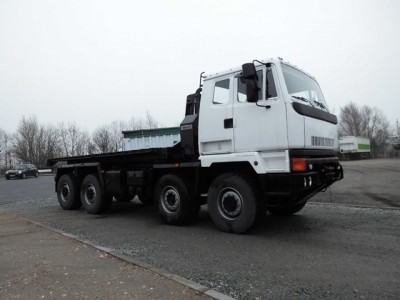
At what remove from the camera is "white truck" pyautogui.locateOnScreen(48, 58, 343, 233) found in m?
6.40

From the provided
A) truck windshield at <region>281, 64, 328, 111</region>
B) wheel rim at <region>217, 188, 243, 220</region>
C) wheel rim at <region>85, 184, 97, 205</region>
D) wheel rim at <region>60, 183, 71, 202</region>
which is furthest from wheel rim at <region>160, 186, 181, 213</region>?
wheel rim at <region>60, 183, 71, 202</region>

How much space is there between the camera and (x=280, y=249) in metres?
5.94

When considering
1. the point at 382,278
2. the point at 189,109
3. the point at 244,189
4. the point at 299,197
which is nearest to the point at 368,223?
the point at 299,197

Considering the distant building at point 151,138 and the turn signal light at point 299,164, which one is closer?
the turn signal light at point 299,164

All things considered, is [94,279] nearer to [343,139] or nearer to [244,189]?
[244,189]

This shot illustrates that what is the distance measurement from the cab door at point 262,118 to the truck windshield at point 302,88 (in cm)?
32

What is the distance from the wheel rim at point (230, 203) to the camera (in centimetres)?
694

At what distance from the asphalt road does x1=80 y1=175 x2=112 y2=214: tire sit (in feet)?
1.05

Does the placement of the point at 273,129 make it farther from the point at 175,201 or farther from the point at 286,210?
the point at 286,210

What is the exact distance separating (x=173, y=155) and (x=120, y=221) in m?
2.41

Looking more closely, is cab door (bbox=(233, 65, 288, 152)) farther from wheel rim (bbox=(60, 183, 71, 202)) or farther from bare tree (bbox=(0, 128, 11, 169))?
bare tree (bbox=(0, 128, 11, 169))

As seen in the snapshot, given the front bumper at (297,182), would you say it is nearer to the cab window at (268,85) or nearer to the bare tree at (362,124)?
the cab window at (268,85)

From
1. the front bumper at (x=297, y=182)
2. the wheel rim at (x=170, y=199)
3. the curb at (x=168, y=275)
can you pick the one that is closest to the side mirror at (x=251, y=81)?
the front bumper at (x=297, y=182)

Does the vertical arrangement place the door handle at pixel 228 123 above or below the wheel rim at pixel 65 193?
above
